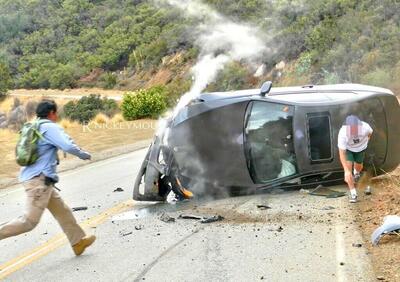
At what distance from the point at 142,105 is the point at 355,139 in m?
25.1

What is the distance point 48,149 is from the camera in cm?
652

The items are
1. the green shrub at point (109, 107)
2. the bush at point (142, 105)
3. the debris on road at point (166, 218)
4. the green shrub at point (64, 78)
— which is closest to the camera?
the debris on road at point (166, 218)

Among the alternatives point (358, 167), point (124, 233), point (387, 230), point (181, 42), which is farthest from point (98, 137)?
point (181, 42)

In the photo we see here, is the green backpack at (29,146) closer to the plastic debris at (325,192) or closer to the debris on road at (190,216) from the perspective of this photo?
the debris on road at (190,216)

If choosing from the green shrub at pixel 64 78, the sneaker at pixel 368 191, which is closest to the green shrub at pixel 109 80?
the green shrub at pixel 64 78

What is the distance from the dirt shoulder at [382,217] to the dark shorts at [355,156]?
0.56 m

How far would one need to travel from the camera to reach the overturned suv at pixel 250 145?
9.44 metres

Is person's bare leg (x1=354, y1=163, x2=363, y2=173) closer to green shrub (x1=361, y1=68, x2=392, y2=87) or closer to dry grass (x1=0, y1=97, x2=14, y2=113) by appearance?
green shrub (x1=361, y1=68, x2=392, y2=87)

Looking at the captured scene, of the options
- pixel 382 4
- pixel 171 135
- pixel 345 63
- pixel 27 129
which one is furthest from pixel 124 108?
pixel 27 129

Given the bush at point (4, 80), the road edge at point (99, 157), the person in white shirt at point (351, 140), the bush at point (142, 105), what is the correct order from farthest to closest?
the bush at point (4, 80)
the bush at point (142, 105)
the road edge at point (99, 157)
the person in white shirt at point (351, 140)

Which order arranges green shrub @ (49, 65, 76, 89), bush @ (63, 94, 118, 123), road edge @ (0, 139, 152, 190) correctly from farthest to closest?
green shrub @ (49, 65, 76, 89), bush @ (63, 94, 118, 123), road edge @ (0, 139, 152, 190)

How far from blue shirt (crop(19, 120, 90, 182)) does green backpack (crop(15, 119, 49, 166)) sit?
4 cm

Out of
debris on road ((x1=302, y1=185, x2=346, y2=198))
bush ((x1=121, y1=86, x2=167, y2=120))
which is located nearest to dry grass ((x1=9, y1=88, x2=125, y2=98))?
bush ((x1=121, y1=86, x2=167, y2=120))

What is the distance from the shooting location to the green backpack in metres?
6.39
